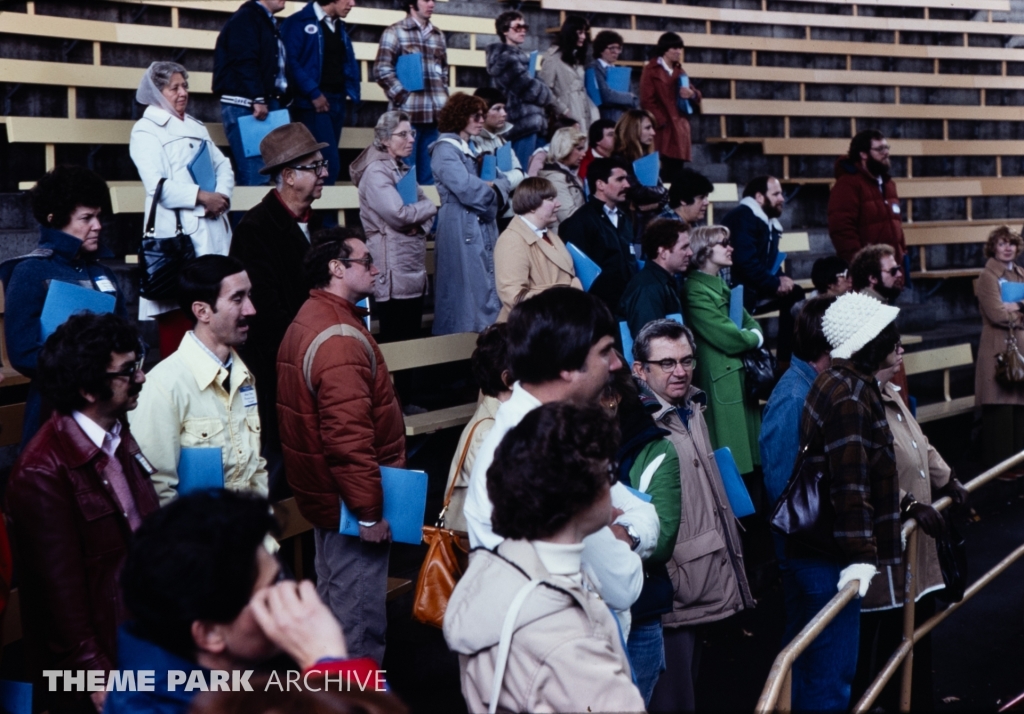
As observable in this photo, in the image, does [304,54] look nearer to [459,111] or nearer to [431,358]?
[459,111]

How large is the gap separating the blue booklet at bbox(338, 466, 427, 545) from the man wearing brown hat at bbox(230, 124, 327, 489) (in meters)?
0.91

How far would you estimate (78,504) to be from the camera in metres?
2.50

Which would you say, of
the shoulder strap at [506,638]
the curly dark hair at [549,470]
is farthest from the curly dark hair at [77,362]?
the shoulder strap at [506,638]

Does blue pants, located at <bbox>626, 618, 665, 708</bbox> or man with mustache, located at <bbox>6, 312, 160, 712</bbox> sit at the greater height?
man with mustache, located at <bbox>6, 312, 160, 712</bbox>

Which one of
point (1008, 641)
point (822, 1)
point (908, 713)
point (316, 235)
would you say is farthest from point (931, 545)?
point (822, 1)

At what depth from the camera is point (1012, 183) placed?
1056 centimetres

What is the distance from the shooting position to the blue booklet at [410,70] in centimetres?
655

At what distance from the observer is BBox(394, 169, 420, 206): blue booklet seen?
5.32 metres

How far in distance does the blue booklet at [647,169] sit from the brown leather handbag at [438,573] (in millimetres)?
3761

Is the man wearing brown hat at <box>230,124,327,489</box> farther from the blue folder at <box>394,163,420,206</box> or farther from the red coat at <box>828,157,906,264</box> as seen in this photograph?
the red coat at <box>828,157,906,264</box>

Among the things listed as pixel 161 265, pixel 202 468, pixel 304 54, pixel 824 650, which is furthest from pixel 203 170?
pixel 824 650

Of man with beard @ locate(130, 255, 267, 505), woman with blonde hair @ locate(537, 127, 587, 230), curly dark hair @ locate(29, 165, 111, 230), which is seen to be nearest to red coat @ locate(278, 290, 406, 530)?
man with beard @ locate(130, 255, 267, 505)

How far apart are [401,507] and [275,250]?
4.13 ft

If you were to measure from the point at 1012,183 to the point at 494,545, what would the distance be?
9.85 m
